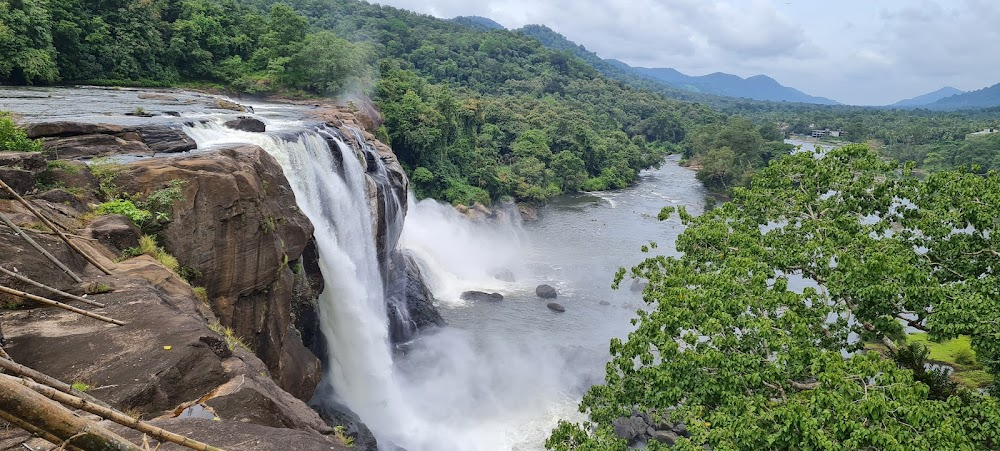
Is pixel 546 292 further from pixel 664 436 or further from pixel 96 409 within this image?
pixel 96 409

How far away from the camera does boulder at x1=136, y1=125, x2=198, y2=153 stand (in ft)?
52.4

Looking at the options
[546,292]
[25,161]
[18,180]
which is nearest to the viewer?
[18,180]

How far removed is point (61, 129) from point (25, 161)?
3982 mm

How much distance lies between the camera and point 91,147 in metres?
14.5

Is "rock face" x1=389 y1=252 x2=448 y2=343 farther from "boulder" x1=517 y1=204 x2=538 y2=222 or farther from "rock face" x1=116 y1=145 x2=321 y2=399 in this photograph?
"boulder" x1=517 y1=204 x2=538 y2=222

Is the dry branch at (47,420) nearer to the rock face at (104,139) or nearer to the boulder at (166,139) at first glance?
the rock face at (104,139)

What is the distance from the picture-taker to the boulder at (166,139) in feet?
52.4

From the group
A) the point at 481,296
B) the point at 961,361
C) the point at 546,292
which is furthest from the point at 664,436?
the point at 961,361

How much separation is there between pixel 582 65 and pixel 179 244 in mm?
141880

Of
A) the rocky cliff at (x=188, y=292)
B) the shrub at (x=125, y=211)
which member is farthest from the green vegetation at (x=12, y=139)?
the shrub at (x=125, y=211)

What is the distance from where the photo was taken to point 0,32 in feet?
81.4

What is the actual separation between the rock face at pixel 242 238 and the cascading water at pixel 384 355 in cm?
320

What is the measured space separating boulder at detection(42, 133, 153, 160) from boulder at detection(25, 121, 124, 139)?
0.19 meters

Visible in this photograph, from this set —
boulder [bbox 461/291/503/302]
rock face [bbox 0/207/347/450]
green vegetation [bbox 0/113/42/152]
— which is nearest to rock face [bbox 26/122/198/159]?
green vegetation [bbox 0/113/42/152]
